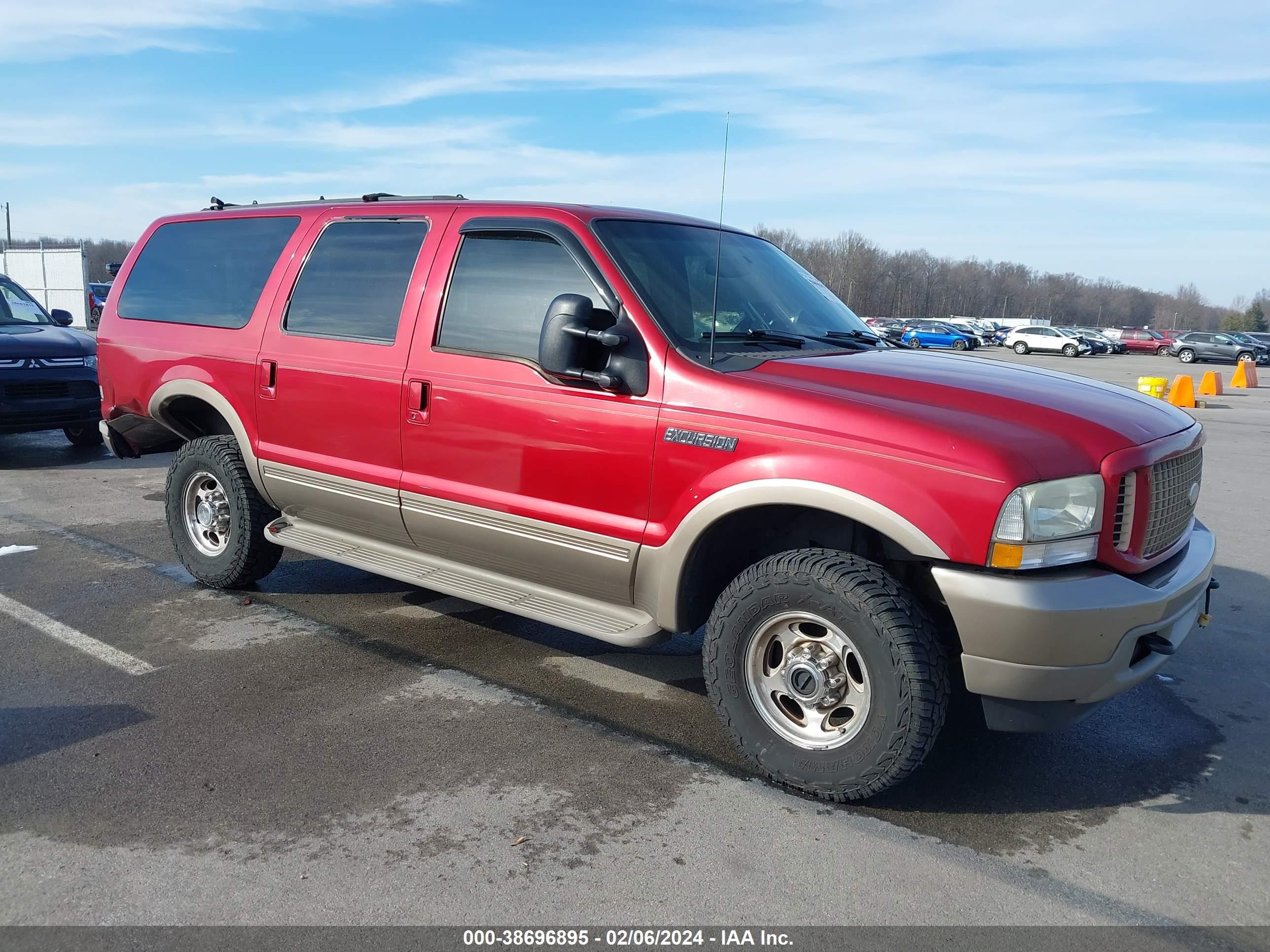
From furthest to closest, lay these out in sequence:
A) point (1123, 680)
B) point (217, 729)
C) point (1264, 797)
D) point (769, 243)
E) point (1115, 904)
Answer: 1. point (769, 243)
2. point (217, 729)
3. point (1264, 797)
4. point (1123, 680)
5. point (1115, 904)

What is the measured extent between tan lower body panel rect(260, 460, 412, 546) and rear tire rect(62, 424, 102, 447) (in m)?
6.63

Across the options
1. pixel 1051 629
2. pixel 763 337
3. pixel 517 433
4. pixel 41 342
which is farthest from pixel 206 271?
pixel 41 342

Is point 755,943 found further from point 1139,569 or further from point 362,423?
point 362,423

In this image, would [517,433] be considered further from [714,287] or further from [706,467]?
[714,287]

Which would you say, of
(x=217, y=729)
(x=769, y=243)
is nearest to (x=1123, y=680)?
(x=769, y=243)

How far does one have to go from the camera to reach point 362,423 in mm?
4645

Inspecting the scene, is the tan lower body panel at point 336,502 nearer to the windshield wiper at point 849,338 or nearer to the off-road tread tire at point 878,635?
the off-road tread tire at point 878,635

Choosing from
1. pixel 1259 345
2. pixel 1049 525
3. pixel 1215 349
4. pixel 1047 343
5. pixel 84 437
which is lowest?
pixel 84 437

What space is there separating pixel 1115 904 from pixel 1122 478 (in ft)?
4.22

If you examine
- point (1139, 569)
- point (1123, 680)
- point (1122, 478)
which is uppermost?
point (1122, 478)

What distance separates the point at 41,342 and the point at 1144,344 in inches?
2287

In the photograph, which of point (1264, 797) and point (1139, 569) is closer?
point (1139, 569)

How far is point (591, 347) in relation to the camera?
3.74 m

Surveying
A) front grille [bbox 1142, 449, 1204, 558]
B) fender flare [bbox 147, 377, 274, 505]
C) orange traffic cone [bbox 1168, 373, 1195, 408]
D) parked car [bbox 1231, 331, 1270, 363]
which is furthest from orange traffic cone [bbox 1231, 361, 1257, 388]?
fender flare [bbox 147, 377, 274, 505]
